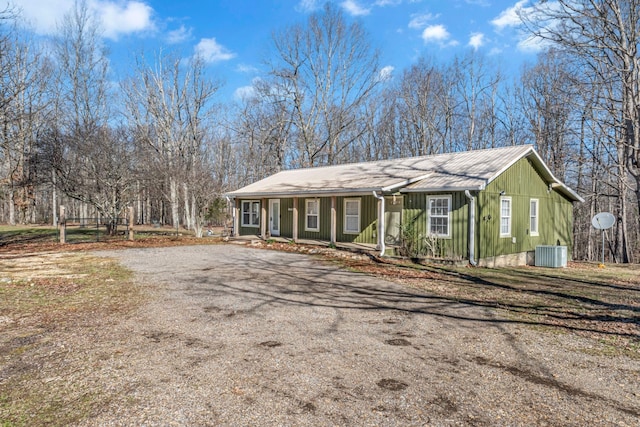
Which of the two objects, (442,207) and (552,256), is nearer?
(442,207)

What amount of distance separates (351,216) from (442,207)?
3.92 meters

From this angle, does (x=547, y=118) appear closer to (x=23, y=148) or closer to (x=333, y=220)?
(x=333, y=220)

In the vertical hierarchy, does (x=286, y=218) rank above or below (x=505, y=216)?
below

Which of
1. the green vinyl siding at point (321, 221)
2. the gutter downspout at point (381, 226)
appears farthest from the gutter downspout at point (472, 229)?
the green vinyl siding at point (321, 221)

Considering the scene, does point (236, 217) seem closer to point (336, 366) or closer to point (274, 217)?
point (274, 217)

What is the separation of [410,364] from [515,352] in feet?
4.49

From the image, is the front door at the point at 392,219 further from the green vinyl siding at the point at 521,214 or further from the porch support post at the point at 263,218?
the porch support post at the point at 263,218

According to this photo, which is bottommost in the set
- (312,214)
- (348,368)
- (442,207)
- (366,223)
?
(348,368)

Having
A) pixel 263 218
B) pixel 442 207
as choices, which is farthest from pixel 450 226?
pixel 263 218

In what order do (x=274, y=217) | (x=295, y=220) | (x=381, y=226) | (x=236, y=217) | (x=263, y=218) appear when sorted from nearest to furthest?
(x=381, y=226), (x=295, y=220), (x=263, y=218), (x=274, y=217), (x=236, y=217)

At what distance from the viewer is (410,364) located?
13.7 feet

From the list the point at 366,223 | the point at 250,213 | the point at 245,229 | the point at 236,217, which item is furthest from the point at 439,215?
the point at 236,217

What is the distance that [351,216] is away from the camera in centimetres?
1586

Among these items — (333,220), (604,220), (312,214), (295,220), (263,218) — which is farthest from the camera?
(263,218)
